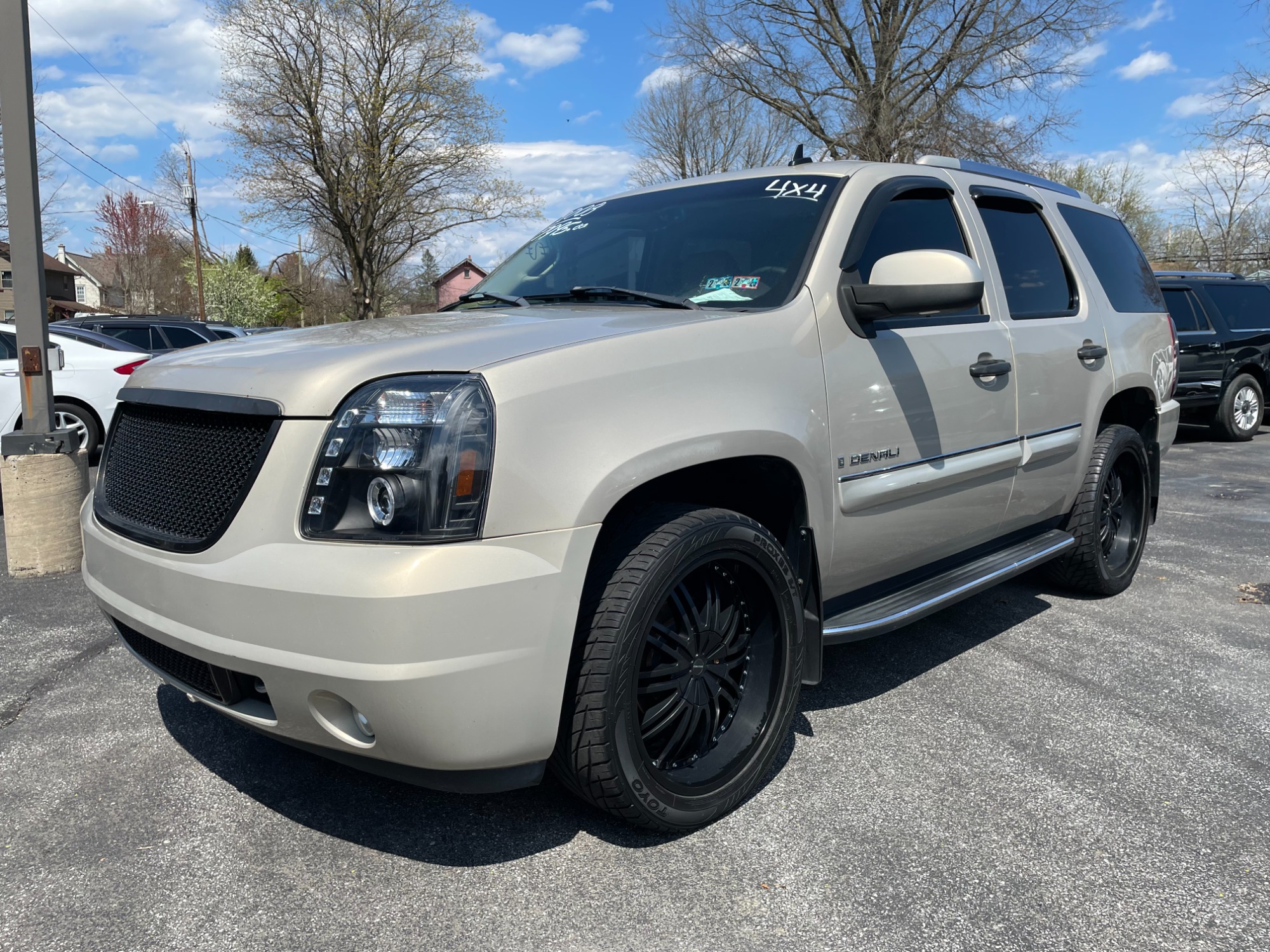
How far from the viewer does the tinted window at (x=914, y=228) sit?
321 cm

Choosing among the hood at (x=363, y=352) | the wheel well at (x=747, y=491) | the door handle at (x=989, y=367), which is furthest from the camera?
the door handle at (x=989, y=367)

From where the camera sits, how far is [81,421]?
8.92m

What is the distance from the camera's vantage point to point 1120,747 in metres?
2.99

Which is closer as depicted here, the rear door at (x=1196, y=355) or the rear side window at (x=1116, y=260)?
the rear side window at (x=1116, y=260)

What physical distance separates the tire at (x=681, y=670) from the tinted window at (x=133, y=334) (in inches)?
500

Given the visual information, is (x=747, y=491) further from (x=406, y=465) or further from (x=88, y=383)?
(x=88, y=383)

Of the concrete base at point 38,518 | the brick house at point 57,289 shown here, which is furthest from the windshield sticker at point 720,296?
the brick house at point 57,289

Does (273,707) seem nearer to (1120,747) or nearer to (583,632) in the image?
(583,632)

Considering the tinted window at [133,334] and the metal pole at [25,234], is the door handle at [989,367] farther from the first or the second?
the tinted window at [133,334]

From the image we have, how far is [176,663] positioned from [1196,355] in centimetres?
1237

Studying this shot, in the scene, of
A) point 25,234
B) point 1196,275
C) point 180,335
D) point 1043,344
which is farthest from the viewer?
point 180,335

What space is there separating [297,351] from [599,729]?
1183 mm

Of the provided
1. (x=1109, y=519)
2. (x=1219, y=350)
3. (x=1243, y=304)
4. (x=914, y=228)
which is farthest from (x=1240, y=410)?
(x=914, y=228)

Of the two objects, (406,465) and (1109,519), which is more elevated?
(406,465)
